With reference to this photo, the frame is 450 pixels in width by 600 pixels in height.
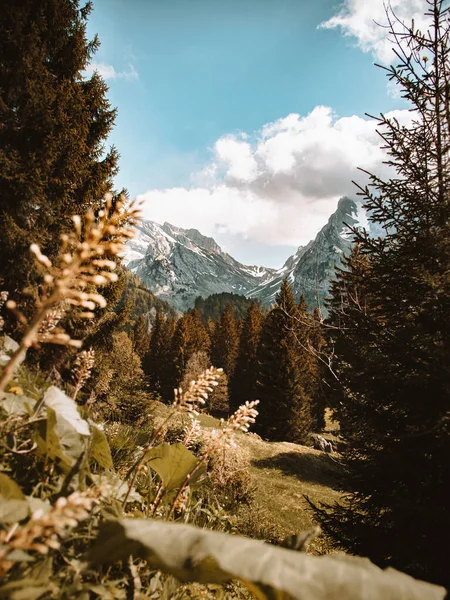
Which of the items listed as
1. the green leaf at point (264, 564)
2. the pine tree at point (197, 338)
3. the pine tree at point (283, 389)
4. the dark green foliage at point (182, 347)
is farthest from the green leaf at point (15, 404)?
the pine tree at point (197, 338)

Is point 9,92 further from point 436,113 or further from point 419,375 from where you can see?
point 419,375

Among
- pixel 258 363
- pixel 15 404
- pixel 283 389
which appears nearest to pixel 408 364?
pixel 15 404

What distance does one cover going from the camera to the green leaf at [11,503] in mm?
980

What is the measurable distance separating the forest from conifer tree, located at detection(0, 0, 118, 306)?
6cm

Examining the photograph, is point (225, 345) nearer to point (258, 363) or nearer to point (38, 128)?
point (258, 363)

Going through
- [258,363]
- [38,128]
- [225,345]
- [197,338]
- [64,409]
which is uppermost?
[38,128]

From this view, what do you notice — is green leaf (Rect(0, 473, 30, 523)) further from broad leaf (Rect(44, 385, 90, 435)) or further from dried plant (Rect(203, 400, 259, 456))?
dried plant (Rect(203, 400, 259, 456))

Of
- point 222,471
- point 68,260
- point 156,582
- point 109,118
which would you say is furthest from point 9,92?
point 222,471

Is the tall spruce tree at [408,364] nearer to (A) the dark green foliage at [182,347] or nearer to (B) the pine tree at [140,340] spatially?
(A) the dark green foliage at [182,347]

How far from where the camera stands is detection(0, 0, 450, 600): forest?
2.89 feet

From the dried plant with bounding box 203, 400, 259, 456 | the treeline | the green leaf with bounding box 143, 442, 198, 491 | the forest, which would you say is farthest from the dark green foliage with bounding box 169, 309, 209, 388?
the dried plant with bounding box 203, 400, 259, 456

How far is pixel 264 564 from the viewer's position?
31.0 inches

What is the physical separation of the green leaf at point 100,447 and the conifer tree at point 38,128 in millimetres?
8571

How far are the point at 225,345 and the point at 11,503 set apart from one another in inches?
2168
